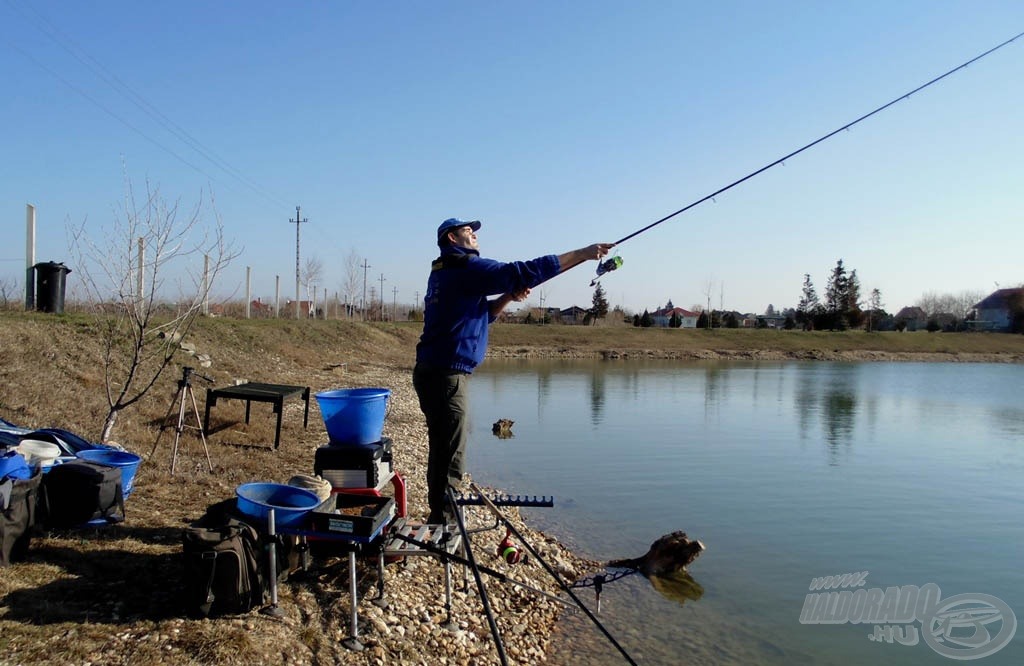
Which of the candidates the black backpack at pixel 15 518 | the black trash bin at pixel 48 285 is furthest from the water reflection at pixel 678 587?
the black trash bin at pixel 48 285

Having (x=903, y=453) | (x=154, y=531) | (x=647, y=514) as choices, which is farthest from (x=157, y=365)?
(x=903, y=453)

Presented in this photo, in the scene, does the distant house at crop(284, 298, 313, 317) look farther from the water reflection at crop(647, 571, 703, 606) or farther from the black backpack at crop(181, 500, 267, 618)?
the black backpack at crop(181, 500, 267, 618)

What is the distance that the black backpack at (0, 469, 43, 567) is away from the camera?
3947mm

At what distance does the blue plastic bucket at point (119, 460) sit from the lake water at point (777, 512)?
12.0 ft

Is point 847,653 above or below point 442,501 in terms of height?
below

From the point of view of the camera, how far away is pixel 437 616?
189 inches

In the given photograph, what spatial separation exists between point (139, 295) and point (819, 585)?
25.3ft

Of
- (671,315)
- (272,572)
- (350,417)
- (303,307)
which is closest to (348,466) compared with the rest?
(350,417)

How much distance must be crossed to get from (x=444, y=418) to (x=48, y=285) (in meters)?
11.7

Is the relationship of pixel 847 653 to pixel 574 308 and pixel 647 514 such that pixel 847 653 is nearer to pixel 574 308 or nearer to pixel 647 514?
pixel 647 514

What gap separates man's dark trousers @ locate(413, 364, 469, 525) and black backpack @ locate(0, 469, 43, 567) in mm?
2459

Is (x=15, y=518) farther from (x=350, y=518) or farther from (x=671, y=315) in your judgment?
(x=671, y=315)

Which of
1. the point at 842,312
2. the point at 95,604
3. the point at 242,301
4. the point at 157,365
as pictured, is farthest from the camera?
the point at 842,312

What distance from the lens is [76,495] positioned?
15.5 feet
